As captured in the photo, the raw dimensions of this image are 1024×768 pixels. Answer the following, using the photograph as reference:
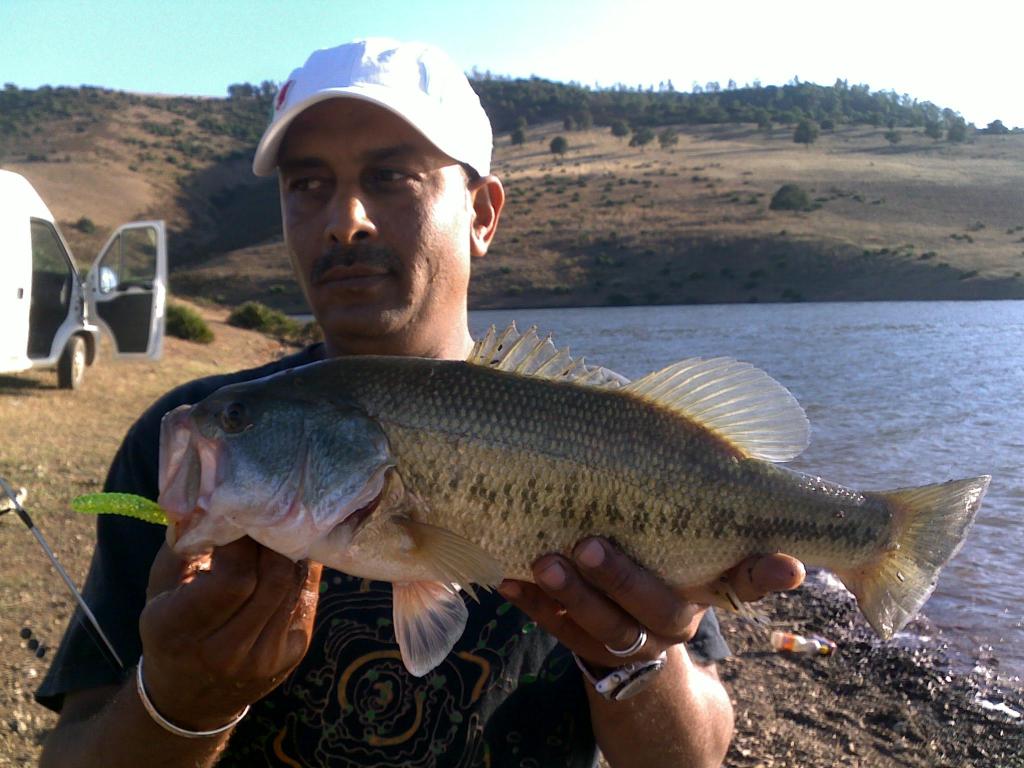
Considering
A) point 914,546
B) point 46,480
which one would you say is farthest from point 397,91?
point 46,480

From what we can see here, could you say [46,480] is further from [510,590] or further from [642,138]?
[642,138]

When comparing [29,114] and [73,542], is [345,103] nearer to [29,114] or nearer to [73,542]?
[73,542]

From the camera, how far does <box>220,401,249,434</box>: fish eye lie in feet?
7.30

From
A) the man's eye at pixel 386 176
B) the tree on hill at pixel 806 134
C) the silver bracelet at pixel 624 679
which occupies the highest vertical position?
the tree on hill at pixel 806 134

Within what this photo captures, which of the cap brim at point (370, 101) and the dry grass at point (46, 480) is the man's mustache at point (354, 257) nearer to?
the cap brim at point (370, 101)

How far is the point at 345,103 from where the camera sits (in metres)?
3.03

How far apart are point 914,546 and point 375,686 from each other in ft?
5.51

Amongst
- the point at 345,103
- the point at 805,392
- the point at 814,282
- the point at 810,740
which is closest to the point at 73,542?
the point at 345,103

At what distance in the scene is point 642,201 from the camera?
77250mm

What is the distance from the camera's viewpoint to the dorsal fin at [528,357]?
2453mm

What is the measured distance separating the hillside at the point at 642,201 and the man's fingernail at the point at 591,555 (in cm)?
5506

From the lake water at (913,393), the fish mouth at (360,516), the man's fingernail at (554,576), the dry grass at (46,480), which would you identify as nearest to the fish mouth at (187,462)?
the fish mouth at (360,516)

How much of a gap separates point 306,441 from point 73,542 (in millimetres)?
5501

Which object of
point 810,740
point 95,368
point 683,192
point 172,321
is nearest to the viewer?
point 810,740
